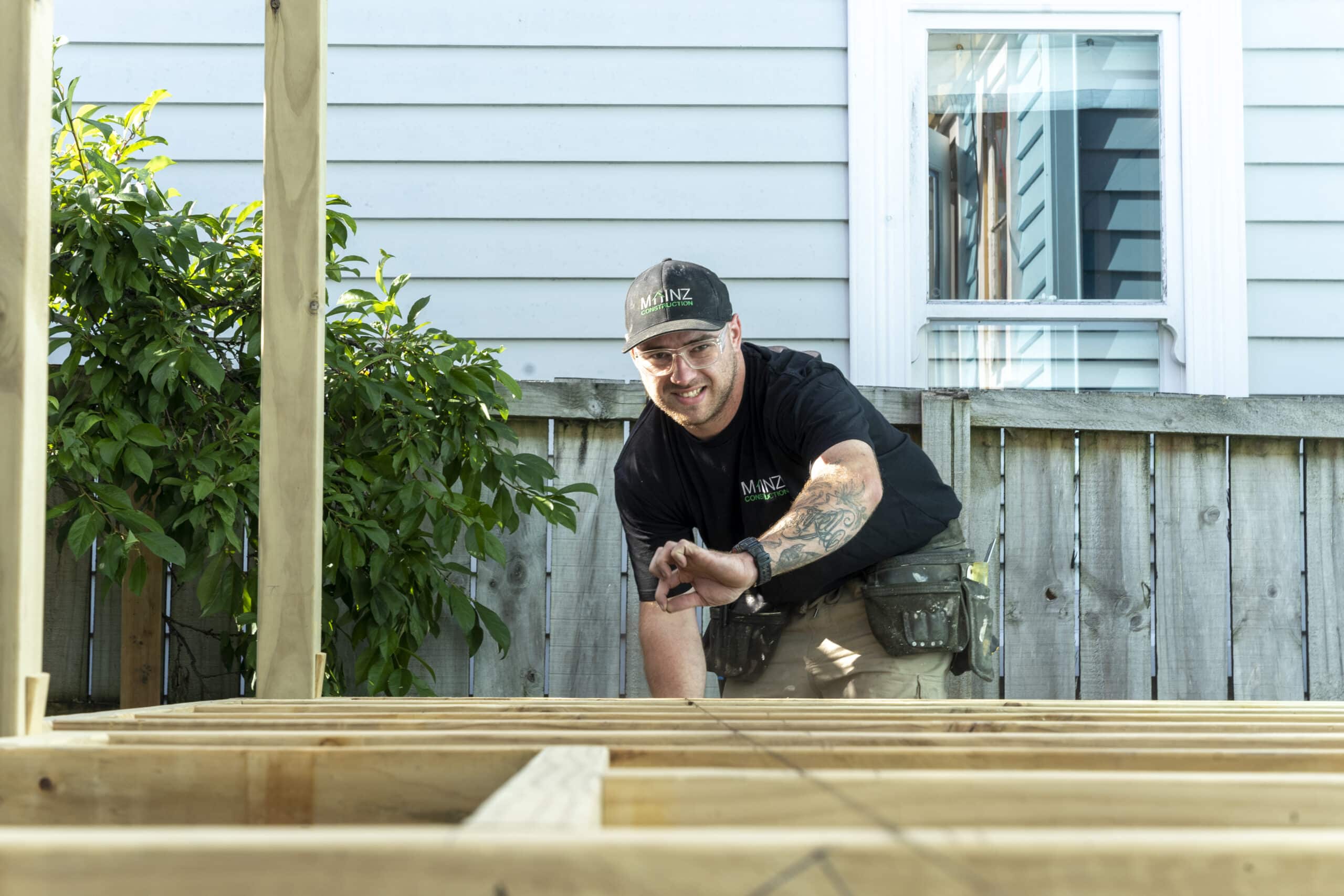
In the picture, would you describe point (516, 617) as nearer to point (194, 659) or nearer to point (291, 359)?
point (194, 659)

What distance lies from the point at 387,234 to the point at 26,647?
260cm

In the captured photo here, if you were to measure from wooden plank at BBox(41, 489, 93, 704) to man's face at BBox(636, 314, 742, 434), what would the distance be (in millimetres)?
1644

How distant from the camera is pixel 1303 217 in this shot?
3.91 metres

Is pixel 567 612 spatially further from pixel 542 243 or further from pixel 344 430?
pixel 542 243

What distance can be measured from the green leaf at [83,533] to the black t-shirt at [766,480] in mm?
1205

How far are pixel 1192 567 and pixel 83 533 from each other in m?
2.84

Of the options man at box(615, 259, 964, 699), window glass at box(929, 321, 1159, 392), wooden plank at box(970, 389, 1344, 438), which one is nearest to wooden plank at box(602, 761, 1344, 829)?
man at box(615, 259, 964, 699)

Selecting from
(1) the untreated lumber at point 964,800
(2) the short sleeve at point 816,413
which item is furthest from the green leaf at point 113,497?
(1) the untreated lumber at point 964,800

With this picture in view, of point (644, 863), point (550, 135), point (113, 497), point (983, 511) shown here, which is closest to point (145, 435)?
point (113, 497)

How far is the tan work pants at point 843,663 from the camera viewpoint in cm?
297

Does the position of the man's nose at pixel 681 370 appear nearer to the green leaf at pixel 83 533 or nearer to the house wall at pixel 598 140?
the house wall at pixel 598 140

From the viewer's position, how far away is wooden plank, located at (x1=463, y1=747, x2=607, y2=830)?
0.66 metres

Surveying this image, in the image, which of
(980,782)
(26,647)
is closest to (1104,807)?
(980,782)

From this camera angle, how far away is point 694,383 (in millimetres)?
2773
